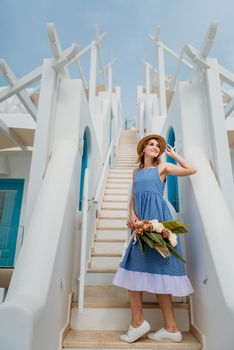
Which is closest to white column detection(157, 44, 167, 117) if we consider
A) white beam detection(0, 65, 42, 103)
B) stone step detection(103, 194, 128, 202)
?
stone step detection(103, 194, 128, 202)

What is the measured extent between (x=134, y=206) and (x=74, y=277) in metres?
0.98

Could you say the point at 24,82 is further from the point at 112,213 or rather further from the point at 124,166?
the point at 124,166

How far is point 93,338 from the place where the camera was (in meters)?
1.95

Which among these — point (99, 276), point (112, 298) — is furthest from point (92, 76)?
point (112, 298)

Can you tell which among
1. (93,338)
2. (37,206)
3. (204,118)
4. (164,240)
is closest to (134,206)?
(164,240)

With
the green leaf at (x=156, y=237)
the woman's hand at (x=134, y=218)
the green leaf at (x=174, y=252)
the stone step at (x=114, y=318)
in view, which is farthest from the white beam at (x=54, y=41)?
the stone step at (x=114, y=318)

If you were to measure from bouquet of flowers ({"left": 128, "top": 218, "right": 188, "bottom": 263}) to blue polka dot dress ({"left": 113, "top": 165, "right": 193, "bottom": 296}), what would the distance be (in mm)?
120

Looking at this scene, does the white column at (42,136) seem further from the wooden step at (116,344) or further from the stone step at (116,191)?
the stone step at (116,191)

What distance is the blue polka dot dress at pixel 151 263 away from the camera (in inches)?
74.3

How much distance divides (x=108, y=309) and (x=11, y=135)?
14.0 feet

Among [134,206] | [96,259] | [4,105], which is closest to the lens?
[134,206]

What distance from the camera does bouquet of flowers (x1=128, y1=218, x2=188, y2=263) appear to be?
1.84 m

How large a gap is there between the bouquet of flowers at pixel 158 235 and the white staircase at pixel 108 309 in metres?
0.66

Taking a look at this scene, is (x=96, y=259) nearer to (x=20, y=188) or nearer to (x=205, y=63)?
(x=205, y=63)
